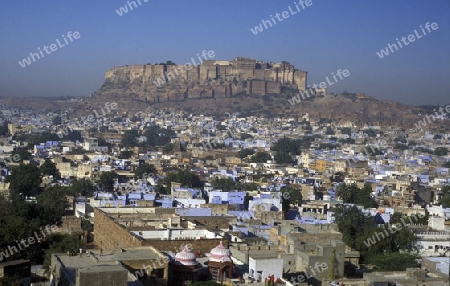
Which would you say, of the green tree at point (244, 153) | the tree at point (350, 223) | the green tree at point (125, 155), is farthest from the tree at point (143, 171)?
the tree at point (350, 223)

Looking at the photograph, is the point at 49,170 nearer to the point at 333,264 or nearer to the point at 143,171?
the point at 143,171

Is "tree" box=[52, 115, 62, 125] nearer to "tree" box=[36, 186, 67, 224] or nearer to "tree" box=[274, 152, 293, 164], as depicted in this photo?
"tree" box=[274, 152, 293, 164]

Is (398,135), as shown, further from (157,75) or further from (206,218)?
(206,218)

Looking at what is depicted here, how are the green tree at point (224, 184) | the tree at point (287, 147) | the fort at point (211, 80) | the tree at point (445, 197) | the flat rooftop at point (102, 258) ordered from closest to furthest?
the flat rooftop at point (102, 258) < the tree at point (445, 197) < the green tree at point (224, 184) < the tree at point (287, 147) < the fort at point (211, 80)

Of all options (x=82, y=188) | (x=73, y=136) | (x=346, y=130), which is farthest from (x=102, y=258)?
(x=346, y=130)

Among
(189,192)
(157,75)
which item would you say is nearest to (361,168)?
(189,192)

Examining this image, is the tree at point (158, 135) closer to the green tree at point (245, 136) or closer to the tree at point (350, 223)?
the green tree at point (245, 136)

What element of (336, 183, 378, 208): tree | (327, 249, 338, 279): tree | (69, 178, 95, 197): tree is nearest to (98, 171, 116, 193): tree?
(69, 178, 95, 197): tree
